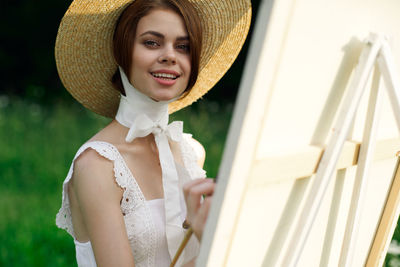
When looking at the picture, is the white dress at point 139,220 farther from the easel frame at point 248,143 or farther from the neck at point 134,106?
the easel frame at point 248,143

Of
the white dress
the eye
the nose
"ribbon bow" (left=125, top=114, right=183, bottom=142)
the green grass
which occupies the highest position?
the eye

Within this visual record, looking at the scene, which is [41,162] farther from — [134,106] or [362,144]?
[362,144]

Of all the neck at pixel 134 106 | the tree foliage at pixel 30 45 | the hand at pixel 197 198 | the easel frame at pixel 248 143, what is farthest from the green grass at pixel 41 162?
the easel frame at pixel 248 143

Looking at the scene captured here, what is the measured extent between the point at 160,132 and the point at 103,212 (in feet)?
1.36

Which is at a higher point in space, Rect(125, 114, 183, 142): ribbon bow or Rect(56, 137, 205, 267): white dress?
Rect(125, 114, 183, 142): ribbon bow

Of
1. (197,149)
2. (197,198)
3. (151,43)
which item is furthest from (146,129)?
(197,198)

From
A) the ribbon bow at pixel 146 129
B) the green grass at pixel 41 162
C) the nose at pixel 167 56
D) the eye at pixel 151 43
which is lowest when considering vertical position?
the green grass at pixel 41 162

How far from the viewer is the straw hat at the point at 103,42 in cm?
198

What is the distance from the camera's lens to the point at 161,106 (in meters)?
1.98

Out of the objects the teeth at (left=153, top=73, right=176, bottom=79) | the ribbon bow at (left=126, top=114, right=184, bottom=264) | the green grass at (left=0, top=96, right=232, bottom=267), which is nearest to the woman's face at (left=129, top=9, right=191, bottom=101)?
the teeth at (left=153, top=73, right=176, bottom=79)

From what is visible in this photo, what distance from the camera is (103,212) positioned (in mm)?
1743

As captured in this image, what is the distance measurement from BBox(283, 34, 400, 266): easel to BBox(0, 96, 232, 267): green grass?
256 centimetres

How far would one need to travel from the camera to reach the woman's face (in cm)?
183

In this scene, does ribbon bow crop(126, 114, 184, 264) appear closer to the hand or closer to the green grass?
the hand
